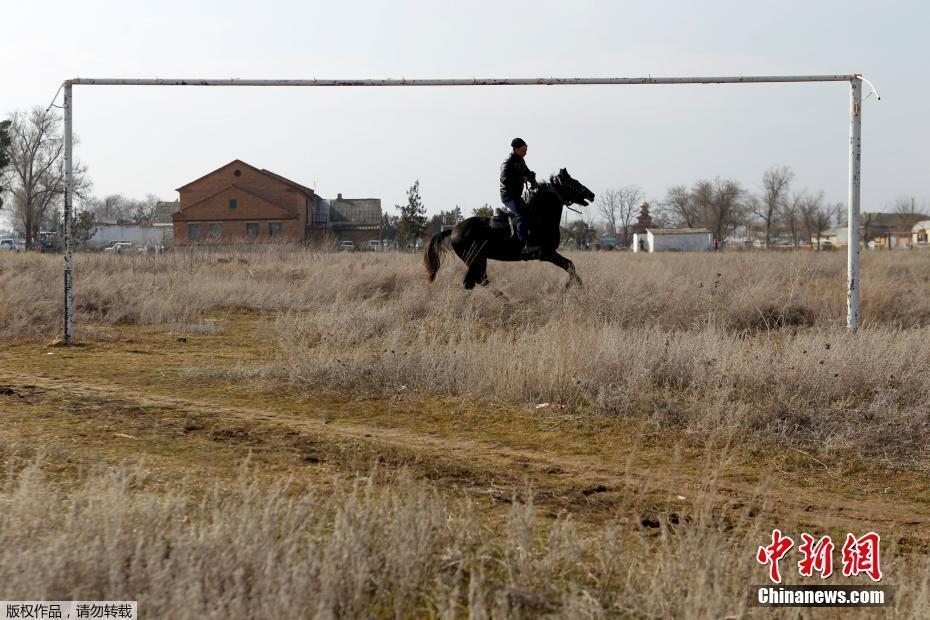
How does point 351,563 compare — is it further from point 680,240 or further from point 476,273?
point 680,240

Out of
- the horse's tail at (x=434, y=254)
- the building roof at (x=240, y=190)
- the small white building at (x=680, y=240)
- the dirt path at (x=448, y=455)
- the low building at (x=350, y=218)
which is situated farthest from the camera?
the small white building at (x=680, y=240)

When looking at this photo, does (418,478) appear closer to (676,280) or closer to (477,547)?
(477,547)

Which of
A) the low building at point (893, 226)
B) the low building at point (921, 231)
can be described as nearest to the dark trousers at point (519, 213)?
the low building at point (893, 226)

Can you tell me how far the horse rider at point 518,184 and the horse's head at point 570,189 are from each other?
0.40 metres

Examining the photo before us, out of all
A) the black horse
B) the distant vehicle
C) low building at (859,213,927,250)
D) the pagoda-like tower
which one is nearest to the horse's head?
the black horse

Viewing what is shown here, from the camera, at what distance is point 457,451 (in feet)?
21.0

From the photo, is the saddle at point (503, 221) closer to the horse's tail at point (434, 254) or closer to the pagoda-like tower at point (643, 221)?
the horse's tail at point (434, 254)

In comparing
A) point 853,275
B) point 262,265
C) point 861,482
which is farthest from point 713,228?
point 861,482

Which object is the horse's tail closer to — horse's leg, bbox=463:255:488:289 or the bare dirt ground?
horse's leg, bbox=463:255:488:289

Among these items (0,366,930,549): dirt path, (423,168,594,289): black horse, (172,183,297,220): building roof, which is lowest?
(0,366,930,549): dirt path

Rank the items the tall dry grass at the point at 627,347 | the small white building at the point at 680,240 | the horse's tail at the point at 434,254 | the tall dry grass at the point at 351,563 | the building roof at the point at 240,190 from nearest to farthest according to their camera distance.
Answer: the tall dry grass at the point at 351,563, the tall dry grass at the point at 627,347, the horse's tail at the point at 434,254, the building roof at the point at 240,190, the small white building at the point at 680,240

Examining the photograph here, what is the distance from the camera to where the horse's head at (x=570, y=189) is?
1425 centimetres

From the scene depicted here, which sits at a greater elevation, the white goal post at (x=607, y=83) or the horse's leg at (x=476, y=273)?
the white goal post at (x=607, y=83)

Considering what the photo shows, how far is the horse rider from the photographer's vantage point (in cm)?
1423
